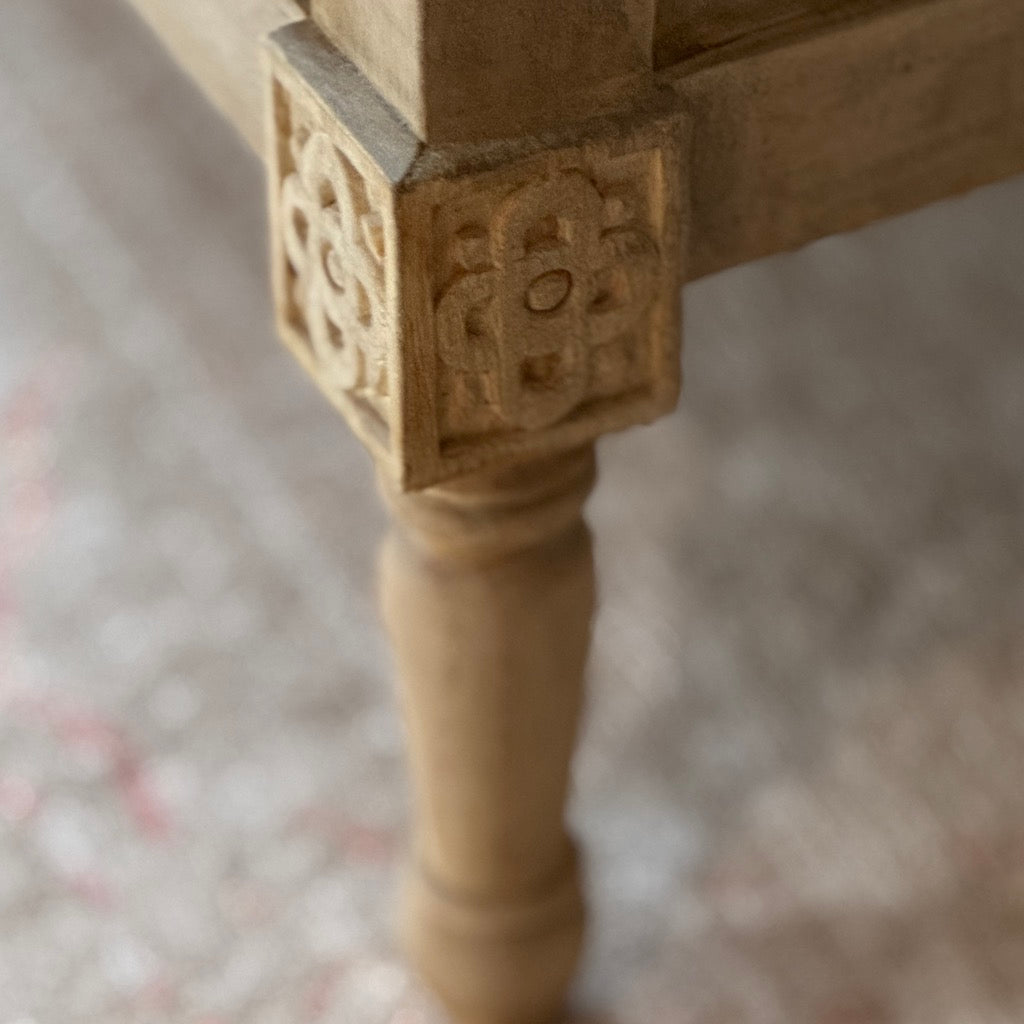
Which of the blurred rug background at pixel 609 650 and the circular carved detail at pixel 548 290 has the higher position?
the circular carved detail at pixel 548 290

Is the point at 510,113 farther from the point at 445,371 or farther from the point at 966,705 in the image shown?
the point at 966,705

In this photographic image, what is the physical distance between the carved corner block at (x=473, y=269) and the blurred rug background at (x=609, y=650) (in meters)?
0.36

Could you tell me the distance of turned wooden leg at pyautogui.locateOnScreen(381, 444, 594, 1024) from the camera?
2.22ft

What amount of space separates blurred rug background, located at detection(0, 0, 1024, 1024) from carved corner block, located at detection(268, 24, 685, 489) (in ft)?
1.18

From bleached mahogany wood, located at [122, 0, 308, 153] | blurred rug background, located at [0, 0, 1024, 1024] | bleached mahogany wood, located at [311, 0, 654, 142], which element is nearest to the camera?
bleached mahogany wood, located at [311, 0, 654, 142]

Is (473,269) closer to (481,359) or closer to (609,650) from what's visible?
(481,359)

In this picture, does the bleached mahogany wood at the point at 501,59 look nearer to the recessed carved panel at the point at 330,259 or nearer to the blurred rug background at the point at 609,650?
the recessed carved panel at the point at 330,259

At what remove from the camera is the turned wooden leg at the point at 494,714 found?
0.68 m

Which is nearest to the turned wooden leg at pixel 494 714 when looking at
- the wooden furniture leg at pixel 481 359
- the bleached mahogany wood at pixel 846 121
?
the wooden furniture leg at pixel 481 359

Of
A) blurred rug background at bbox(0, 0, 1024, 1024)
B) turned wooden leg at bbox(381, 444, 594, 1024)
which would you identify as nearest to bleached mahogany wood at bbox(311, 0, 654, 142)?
turned wooden leg at bbox(381, 444, 594, 1024)

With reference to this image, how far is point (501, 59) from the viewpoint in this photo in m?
0.54

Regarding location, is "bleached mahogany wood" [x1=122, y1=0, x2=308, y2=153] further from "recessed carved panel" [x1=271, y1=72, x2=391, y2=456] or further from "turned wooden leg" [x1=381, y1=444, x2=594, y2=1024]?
"turned wooden leg" [x1=381, y1=444, x2=594, y2=1024]

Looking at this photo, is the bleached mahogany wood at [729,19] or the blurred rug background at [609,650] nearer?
the bleached mahogany wood at [729,19]

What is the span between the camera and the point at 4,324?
1264 mm
